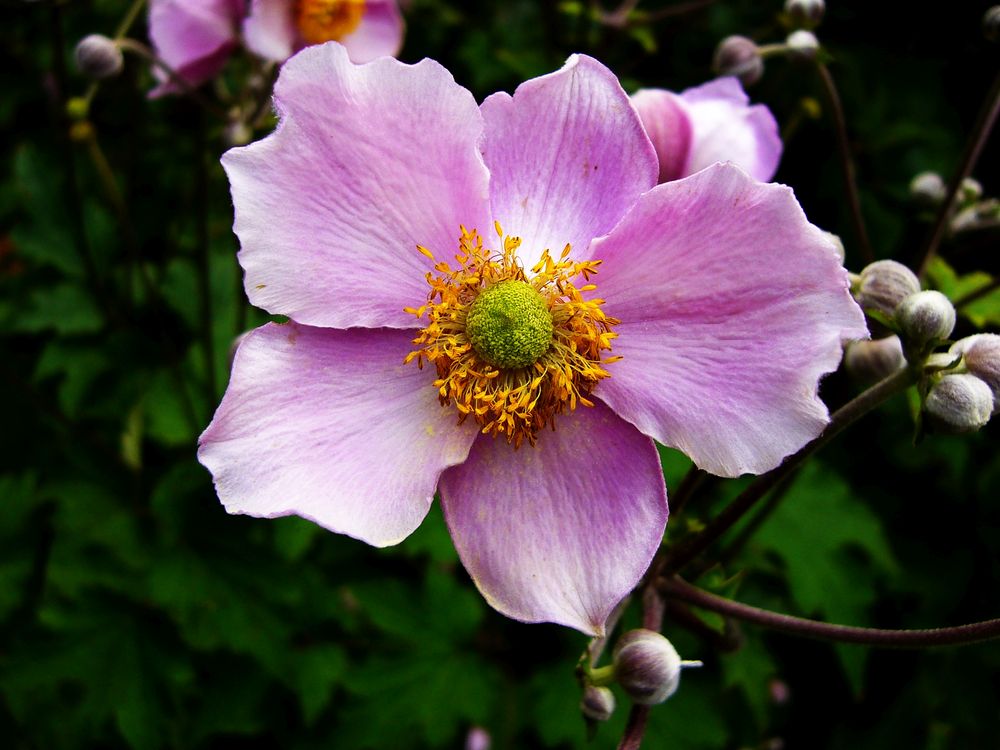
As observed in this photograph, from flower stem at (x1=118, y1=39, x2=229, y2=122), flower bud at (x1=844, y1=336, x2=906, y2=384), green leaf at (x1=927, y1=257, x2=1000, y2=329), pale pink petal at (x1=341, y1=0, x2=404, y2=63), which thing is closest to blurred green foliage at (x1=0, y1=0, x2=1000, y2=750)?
green leaf at (x1=927, y1=257, x2=1000, y2=329)

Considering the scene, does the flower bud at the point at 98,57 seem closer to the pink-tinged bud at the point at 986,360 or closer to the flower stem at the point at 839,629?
the flower stem at the point at 839,629

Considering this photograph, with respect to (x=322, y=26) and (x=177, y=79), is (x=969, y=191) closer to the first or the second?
(x=322, y=26)

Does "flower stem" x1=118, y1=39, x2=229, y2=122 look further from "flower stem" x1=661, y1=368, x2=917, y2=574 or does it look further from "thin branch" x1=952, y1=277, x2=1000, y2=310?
"thin branch" x1=952, y1=277, x2=1000, y2=310

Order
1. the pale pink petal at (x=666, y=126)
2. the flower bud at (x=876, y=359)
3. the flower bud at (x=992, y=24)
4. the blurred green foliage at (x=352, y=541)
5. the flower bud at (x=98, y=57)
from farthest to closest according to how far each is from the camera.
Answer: the blurred green foliage at (x=352, y=541)
the flower bud at (x=98, y=57)
the flower bud at (x=992, y=24)
the pale pink petal at (x=666, y=126)
the flower bud at (x=876, y=359)

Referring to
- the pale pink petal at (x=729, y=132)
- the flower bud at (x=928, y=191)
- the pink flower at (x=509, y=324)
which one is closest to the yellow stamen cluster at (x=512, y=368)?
the pink flower at (x=509, y=324)

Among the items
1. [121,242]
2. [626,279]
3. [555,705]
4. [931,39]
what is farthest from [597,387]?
[931,39]

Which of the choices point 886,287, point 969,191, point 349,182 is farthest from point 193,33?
point 969,191

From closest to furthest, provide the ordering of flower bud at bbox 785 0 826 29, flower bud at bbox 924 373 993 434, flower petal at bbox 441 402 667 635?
flower bud at bbox 924 373 993 434
flower petal at bbox 441 402 667 635
flower bud at bbox 785 0 826 29
